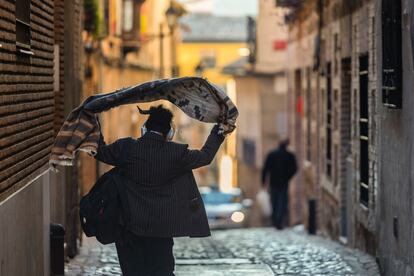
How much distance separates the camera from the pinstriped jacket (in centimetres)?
850

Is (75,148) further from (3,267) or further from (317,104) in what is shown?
(317,104)

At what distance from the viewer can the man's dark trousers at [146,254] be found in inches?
339

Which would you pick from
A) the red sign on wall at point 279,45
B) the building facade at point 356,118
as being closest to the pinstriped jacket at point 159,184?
the building facade at point 356,118

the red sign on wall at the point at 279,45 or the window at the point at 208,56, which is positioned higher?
the window at the point at 208,56

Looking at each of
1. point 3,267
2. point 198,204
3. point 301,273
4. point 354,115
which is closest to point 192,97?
point 198,204

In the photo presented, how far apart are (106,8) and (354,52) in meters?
8.72

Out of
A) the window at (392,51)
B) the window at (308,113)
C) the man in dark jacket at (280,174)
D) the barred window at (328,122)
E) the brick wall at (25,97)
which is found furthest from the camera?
the window at (308,113)

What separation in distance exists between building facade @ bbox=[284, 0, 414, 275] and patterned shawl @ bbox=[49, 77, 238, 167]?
1587 millimetres

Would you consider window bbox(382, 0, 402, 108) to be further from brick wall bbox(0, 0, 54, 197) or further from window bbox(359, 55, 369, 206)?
window bbox(359, 55, 369, 206)

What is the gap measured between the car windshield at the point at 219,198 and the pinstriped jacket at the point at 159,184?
23.7 metres

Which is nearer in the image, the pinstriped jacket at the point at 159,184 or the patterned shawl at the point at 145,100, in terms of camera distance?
the pinstriped jacket at the point at 159,184

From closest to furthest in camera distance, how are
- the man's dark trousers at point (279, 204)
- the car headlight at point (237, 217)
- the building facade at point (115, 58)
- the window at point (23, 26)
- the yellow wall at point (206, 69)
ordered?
the window at point (23, 26), the man's dark trousers at point (279, 204), the building facade at point (115, 58), the car headlight at point (237, 217), the yellow wall at point (206, 69)

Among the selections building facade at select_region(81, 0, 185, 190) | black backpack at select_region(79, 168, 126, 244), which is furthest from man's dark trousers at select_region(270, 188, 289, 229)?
black backpack at select_region(79, 168, 126, 244)

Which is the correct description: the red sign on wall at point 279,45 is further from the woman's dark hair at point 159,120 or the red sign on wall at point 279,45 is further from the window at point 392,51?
the woman's dark hair at point 159,120
